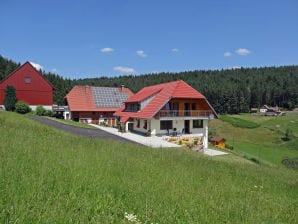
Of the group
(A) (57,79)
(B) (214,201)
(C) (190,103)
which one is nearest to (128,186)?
(B) (214,201)

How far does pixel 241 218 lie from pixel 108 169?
3.09 metres

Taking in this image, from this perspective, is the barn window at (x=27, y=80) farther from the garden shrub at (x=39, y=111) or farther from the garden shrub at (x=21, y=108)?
the garden shrub at (x=21, y=108)

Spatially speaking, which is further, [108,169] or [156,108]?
[156,108]

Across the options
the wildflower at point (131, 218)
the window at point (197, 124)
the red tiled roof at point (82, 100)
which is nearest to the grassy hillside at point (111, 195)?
the wildflower at point (131, 218)

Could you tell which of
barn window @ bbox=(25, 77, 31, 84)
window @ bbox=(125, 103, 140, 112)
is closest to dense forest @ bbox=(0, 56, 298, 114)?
barn window @ bbox=(25, 77, 31, 84)

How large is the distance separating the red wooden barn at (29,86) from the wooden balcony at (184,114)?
26315mm

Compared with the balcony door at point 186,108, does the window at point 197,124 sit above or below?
below

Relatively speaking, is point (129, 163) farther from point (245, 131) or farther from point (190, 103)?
point (245, 131)

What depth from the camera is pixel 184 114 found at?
32.4 metres

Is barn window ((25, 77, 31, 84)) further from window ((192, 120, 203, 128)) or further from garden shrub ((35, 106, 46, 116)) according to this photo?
window ((192, 120, 203, 128))

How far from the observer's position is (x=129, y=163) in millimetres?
6961

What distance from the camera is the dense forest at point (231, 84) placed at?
302ft

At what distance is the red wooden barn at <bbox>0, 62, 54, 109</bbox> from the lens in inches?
1700

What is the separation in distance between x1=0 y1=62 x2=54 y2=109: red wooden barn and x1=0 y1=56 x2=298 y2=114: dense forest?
37.5 meters
